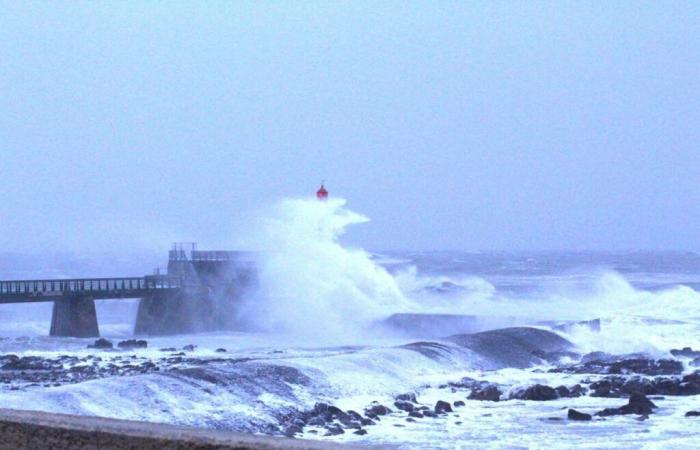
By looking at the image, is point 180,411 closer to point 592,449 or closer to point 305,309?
point 592,449

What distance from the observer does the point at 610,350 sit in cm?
2873

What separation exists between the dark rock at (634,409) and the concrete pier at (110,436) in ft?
46.7

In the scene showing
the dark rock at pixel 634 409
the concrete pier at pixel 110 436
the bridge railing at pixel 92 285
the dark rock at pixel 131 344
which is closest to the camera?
the concrete pier at pixel 110 436

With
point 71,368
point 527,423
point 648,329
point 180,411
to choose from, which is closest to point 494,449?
point 527,423

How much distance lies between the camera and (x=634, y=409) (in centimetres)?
1666

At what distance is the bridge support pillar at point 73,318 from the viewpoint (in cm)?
3356

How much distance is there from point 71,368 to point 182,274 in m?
16.2

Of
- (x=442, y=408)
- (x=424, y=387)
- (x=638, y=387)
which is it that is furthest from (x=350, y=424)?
(x=638, y=387)

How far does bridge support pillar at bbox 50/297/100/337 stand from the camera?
33562mm

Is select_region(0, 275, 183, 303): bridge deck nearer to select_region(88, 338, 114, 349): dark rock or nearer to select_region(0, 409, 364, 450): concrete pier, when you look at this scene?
select_region(88, 338, 114, 349): dark rock

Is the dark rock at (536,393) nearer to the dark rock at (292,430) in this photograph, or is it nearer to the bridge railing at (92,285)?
the dark rock at (292,430)

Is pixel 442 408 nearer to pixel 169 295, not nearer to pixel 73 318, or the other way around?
pixel 73 318

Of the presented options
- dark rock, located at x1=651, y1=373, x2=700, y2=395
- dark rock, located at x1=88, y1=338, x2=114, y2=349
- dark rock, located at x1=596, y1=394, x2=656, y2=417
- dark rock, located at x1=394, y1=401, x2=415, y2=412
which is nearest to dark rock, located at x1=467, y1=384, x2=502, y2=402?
dark rock, located at x1=394, y1=401, x2=415, y2=412

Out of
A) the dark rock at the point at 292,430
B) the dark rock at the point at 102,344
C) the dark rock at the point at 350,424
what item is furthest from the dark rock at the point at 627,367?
the dark rock at the point at 102,344
